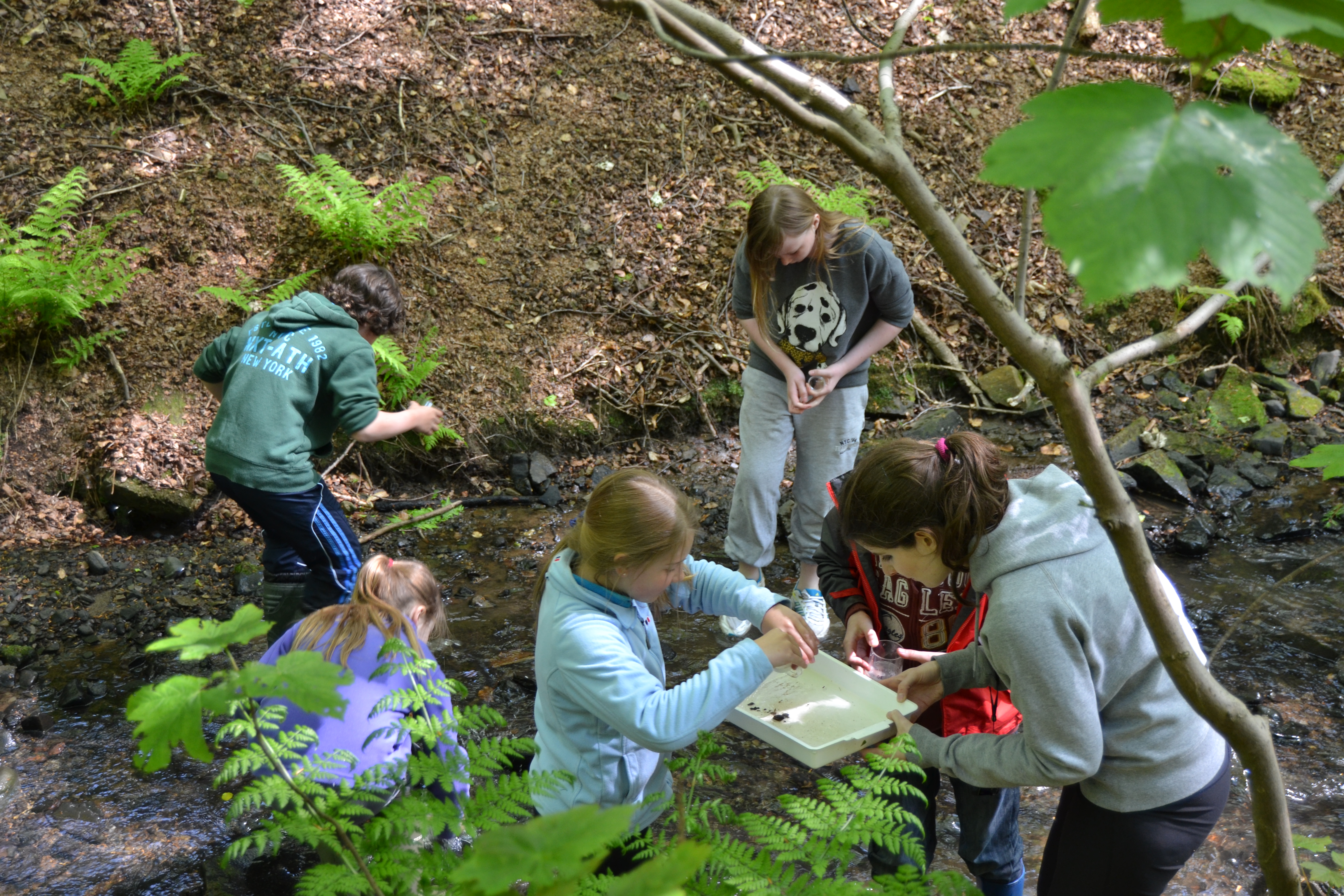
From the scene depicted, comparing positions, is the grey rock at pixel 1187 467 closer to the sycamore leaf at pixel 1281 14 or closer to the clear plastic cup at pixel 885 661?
the clear plastic cup at pixel 885 661

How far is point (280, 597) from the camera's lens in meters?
4.35

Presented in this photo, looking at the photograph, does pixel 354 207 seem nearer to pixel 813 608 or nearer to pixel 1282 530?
pixel 813 608

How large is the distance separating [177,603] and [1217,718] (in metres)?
5.26

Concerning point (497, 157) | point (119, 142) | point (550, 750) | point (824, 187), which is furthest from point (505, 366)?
point (550, 750)

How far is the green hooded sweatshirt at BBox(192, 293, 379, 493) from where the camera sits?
384cm

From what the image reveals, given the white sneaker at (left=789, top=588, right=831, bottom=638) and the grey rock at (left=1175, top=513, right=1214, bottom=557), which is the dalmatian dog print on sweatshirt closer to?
the white sneaker at (left=789, top=588, right=831, bottom=638)

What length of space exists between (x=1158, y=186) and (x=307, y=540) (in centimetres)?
403

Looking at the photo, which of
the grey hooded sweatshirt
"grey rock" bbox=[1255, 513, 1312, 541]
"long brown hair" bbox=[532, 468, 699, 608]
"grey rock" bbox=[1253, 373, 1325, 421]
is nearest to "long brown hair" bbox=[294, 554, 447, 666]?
"long brown hair" bbox=[532, 468, 699, 608]

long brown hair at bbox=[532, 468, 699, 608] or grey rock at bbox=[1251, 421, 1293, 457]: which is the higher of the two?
long brown hair at bbox=[532, 468, 699, 608]

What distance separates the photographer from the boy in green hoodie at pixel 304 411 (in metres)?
3.84

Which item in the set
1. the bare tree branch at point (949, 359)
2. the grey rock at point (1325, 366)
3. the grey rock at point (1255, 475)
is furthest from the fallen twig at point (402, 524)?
the grey rock at point (1325, 366)

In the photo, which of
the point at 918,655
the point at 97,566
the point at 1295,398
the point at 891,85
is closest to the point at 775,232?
the point at 918,655

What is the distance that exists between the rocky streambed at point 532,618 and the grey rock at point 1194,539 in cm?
2

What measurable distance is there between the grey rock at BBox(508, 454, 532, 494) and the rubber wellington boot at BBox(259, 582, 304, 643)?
202cm
